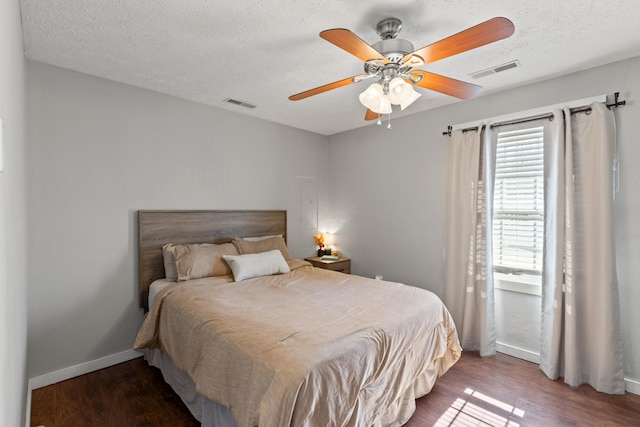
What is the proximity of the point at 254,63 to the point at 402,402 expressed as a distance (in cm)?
262

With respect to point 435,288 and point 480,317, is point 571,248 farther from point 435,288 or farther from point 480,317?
point 435,288

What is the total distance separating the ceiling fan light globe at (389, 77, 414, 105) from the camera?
1.79 m

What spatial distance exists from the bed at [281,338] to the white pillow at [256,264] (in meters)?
0.01

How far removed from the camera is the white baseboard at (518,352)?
281 cm

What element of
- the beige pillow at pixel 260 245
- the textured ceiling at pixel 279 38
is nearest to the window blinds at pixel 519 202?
the textured ceiling at pixel 279 38

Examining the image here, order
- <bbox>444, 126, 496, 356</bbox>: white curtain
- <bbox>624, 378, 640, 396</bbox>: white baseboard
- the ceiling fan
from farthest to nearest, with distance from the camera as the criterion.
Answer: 1. <bbox>444, 126, 496, 356</bbox>: white curtain
2. <bbox>624, 378, 640, 396</bbox>: white baseboard
3. the ceiling fan

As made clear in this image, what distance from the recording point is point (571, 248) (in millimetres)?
2469

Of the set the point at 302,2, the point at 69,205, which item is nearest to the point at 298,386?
the point at 302,2

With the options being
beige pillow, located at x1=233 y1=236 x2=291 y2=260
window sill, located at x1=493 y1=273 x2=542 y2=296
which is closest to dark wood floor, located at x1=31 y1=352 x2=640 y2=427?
window sill, located at x1=493 y1=273 x2=542 y2=296

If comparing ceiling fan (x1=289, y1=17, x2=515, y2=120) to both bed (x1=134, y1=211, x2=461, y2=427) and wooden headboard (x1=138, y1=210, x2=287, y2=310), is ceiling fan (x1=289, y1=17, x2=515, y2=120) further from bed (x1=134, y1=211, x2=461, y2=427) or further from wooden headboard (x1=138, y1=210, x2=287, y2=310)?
Result: wooden headboard (x1=138, y1=210, x2=287, y2=310)

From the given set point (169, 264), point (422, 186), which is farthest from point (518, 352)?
point (169, 264)

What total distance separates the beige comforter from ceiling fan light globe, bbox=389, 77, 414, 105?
1.36 m

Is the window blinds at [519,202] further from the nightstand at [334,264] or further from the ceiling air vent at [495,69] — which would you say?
the nightstand at [334,264]

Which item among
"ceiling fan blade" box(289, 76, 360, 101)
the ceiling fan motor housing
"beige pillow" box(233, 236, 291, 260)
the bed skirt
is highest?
the ceiling fan motor housing
